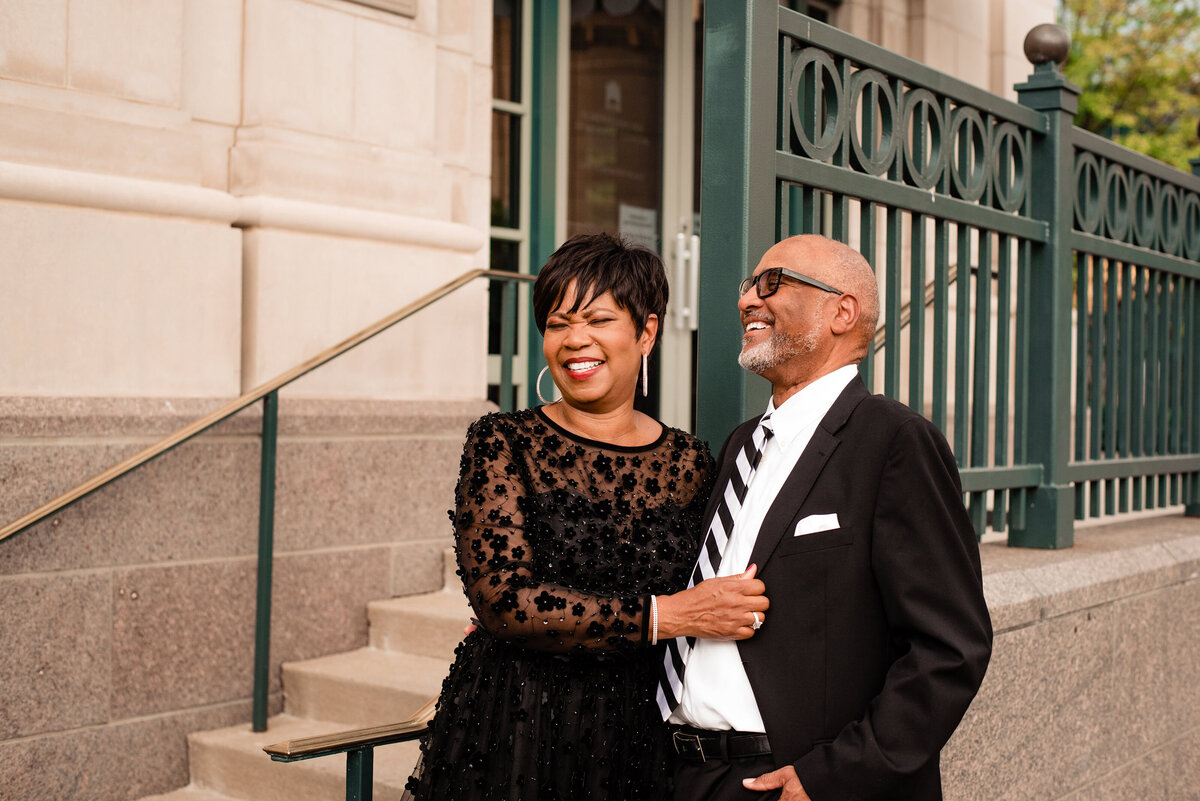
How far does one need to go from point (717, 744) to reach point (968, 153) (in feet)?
7.40

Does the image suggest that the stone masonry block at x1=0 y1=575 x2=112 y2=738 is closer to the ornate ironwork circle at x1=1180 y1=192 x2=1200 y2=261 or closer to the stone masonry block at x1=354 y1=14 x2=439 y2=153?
the stone masonry block at x1=354 y1=14 x2=439 y2=153

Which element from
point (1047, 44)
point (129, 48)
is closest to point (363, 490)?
point (129, 48)

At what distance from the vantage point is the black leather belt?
215cm

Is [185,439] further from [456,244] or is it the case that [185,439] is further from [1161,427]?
[1161,427]

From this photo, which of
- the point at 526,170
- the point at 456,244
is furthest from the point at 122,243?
the point at 526,170

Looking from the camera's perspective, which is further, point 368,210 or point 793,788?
point 368,210

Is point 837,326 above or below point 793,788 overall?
above

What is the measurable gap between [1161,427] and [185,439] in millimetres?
3979

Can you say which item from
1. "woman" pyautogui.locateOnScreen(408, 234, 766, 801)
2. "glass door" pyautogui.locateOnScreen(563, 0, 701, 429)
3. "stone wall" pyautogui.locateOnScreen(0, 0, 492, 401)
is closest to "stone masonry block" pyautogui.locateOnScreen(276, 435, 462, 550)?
"stone wall" pyautogui.locateOnScreen(0, 0, 492, 401)

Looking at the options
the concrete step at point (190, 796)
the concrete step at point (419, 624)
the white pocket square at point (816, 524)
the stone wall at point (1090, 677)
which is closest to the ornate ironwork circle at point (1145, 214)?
the stone wall at point (1090, 677)

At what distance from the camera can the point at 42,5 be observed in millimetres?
4305

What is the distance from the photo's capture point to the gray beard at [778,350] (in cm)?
231

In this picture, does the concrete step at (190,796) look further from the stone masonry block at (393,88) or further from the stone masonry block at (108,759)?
the stone masonry block at (393,88)

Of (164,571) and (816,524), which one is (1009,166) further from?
(164,571)
